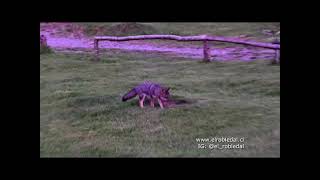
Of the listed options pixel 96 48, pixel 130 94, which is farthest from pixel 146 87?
pixel 96 48

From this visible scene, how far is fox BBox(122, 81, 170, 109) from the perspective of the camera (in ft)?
22.0

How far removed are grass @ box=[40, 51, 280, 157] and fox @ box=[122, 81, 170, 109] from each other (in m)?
0.13

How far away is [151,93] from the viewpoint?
670cm

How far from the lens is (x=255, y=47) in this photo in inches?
287

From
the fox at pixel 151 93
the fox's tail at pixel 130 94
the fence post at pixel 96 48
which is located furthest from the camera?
the fence post at pixel 96 48

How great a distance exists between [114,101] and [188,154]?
5.04ft

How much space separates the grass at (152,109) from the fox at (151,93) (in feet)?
0.43

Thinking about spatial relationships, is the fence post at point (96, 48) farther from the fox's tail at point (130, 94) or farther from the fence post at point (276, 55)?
the fence post at point (276, 55)

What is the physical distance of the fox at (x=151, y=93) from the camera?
669 cm

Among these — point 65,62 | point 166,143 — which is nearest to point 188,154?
point 166,143

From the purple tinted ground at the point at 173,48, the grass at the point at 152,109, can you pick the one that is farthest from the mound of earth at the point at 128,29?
the grass at the point at 152,109

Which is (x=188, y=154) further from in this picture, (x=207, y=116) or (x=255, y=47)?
(x=255, y=47)

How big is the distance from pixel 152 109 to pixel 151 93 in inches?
9.7

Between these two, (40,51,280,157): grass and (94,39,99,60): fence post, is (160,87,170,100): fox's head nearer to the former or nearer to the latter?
(40,51,280,157): grass
